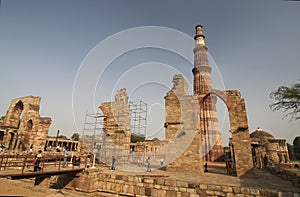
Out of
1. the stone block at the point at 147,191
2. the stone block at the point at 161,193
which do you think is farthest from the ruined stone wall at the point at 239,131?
the stone block at the point at 147,191

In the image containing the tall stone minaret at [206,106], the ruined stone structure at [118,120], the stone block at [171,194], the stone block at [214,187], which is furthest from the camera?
the tall stone minaret at [206,106]

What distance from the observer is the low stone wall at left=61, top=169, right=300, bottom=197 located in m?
5.66

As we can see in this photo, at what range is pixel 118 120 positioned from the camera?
46.6 feet

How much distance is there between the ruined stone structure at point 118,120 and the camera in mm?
13617

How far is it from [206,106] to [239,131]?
15204 mm

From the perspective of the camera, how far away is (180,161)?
10477 millimetres

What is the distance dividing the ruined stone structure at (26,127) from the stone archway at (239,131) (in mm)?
17981

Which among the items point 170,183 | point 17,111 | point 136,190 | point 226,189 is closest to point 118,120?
point 136,190

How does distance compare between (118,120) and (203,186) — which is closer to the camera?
(203,186)

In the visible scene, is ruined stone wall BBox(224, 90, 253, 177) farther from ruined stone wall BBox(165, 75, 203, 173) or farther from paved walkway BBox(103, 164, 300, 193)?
ruined stone wall BBox(165, 75, 203, 173)

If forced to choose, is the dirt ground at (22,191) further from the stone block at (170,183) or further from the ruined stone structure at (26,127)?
the ruined stone structure at (26,127)

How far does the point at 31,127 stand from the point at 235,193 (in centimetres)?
2031

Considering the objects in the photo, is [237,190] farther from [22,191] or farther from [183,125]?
[22,191]

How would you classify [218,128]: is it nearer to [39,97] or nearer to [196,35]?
[196,35]
